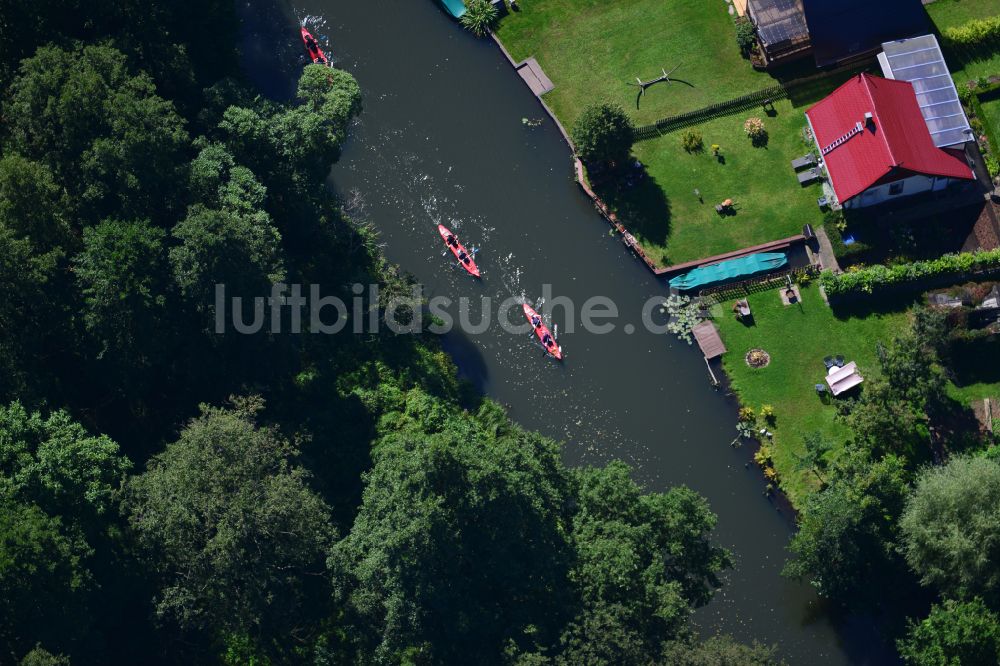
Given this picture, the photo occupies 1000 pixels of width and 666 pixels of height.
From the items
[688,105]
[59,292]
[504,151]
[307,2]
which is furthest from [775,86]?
[59,292]

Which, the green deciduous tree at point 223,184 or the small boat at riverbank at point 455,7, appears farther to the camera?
the small boat at riverbank at point 455,7

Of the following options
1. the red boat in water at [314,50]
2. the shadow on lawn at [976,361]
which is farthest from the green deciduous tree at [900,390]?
the red boat in water at [314,50]

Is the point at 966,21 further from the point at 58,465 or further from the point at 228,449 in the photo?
the point at 58,465

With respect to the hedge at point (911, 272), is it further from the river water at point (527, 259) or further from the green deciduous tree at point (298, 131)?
the green deciduous tree at point (298, 131)

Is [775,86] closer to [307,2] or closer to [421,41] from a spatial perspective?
[421,41]

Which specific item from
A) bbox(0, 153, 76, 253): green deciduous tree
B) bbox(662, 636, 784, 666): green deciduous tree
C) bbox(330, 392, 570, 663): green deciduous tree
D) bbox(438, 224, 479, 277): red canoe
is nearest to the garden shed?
bbox(438, 224, 479, 277): red canoe

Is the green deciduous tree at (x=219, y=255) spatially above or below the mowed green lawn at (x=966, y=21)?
above
